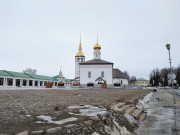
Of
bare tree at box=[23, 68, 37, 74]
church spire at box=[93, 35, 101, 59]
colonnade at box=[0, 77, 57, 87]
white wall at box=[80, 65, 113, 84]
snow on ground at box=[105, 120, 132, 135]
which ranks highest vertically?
church spire at box=[93, 35, 101, 59]

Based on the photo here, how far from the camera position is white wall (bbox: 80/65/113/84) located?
70.2 metres

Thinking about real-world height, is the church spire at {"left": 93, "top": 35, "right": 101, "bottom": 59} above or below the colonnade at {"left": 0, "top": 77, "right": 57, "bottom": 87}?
above

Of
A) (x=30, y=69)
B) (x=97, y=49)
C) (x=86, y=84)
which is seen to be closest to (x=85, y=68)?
(x=86, y=84)

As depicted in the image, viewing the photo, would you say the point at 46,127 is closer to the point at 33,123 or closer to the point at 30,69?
the point at 33,123

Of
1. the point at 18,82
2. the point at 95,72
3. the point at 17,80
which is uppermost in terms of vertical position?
the point at 95,72

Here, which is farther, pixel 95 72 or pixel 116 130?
pixel 95 72

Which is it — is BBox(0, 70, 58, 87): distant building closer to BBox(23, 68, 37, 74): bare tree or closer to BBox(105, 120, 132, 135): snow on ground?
BBox(23, 68, 37, 74): bare tree

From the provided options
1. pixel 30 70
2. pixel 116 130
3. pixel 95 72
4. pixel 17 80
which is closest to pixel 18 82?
pixel 17 80

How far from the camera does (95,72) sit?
70.5 meters

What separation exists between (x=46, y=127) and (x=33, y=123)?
58 centimetres

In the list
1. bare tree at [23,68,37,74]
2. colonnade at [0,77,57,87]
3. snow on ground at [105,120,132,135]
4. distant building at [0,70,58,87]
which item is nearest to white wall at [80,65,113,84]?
distant building at [0,70,58,87]

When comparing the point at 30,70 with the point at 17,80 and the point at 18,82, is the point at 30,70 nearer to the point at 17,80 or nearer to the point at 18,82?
the point at 18,82

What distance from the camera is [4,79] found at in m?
49.9

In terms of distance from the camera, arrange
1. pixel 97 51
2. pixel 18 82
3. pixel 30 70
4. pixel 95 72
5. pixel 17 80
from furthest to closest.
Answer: pixel 30 70 < pixel 97 51 < pixel 95 72 < pixel 18 82 < pixel 17 80
